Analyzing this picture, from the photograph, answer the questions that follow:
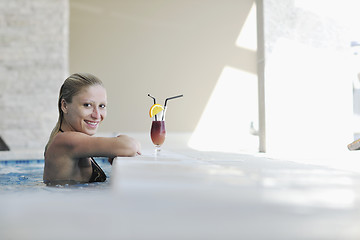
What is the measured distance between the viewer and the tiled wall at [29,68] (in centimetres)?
522

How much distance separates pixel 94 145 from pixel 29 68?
159 inches

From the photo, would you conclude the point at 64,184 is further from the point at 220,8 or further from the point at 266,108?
the point at 220,8

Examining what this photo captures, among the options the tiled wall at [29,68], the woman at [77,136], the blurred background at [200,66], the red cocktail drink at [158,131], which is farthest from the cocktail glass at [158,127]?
the tiled wall at [29,68]

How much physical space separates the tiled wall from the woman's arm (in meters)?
3.74

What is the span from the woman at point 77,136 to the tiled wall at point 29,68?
3572 millimetres

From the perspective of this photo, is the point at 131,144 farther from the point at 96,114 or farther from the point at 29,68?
the point at 29,68

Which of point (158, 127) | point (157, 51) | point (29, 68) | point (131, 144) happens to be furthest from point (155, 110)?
point (157, 51)

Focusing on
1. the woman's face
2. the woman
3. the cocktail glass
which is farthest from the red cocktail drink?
A: the woman's face

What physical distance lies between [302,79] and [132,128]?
3.98 m

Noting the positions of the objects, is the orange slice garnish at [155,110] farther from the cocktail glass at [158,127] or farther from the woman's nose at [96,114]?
the woman's nose at [96,114]

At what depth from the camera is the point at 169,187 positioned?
2.67 feet

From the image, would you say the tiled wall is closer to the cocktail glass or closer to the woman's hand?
the cocktail glass

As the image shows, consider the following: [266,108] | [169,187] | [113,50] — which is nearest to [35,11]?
[113,50]

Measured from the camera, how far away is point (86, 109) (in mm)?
1826
